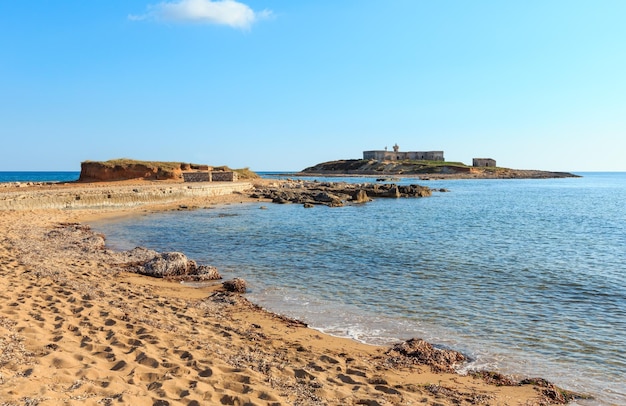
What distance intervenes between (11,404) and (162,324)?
3599 mm

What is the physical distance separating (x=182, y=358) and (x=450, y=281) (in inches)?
325

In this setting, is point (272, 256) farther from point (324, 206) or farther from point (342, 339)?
point (324, 206)

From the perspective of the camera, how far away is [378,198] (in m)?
47.9

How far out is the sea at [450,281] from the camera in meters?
7.27

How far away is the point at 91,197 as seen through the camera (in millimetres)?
30000

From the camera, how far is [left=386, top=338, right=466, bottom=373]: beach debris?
6.52 m

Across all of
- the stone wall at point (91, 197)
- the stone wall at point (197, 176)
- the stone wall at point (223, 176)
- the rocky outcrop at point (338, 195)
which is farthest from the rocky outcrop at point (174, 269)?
the stone wall at point (223, 176)

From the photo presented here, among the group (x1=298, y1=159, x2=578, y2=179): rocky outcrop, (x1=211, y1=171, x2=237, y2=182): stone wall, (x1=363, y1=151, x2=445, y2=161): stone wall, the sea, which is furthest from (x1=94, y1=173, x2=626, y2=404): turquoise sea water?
(x1=363, y1=151, x2=445, y2=161): stone wall

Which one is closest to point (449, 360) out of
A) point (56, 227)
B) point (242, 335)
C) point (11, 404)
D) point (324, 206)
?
point (242, 335)

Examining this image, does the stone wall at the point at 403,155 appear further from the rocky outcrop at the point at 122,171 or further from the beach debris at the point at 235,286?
the beach debris at the point at 235,286

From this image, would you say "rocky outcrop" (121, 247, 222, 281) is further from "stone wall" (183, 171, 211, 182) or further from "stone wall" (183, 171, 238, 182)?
"stone wall" (183, 171, 238, 182)

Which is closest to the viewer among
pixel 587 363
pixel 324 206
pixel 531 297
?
pixel 587 363

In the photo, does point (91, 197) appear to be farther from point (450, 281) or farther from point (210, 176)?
point (450, 281)

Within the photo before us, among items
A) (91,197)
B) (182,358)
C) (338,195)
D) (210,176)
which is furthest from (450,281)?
(210,176)
